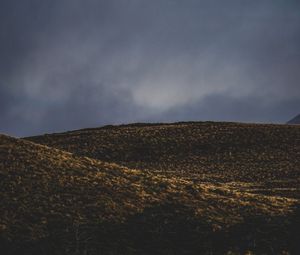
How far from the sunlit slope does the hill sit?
20.3m

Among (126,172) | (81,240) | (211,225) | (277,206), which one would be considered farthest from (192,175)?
(81,240)

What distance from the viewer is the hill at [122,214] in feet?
91.3

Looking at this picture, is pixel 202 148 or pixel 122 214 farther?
pixel 202 148

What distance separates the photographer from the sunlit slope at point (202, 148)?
209 feet

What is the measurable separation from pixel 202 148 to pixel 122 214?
46.6 m

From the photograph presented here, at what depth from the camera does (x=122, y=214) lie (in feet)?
103

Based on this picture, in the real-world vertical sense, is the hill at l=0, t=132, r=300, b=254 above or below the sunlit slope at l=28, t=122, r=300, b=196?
below

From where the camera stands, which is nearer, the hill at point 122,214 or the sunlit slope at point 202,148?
the hill at point 122,214

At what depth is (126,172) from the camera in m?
41.0

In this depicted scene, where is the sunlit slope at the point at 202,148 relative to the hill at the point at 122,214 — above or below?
above

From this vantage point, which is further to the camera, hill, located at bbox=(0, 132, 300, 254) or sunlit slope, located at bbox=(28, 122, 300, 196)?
sunlit slope, located at bbox=(28, 122, 300, 196)

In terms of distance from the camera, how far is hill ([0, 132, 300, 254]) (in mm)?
27828

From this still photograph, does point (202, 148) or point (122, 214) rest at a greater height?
point (202, 148)

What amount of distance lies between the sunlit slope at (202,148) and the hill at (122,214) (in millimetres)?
20261
